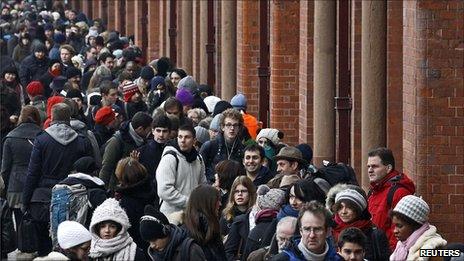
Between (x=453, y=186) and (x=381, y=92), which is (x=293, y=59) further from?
(x=453, y=186)

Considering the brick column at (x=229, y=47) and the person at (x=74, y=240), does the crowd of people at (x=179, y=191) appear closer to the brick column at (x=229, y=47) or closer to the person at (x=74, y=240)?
the person at (x=74, y=240)

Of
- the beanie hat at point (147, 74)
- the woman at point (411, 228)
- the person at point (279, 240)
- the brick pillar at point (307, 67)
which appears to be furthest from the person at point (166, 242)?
the beanie hat at point (147, 74)

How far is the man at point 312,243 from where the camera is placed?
10914mm

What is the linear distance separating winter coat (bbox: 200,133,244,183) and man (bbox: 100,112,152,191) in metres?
0.59

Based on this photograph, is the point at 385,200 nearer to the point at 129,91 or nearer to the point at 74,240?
the point at 74,240

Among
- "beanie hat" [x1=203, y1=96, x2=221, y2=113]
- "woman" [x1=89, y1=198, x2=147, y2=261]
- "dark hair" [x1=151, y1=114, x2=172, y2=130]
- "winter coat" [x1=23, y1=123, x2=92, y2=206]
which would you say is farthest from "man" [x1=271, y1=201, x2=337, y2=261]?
"beanie hat" [x1=203, y1=96, x2=221, y2=113]

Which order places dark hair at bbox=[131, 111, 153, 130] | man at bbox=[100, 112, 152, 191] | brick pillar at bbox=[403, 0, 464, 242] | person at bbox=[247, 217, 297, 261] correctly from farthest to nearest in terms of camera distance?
dark hair at bbox=[131, 111, 153, 130] < man at bbox=[100, 112, 152, 191] < brick pillar at bbox=[403, 0, 464, 242] < person at bbox=[247, 217, 297, 261]

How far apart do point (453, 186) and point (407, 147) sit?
64 cm

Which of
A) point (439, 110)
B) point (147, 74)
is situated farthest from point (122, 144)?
point (147, 74)

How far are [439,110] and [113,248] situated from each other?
4.49 m

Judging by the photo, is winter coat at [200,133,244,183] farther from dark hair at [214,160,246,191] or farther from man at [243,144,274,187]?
dark hair at [214,160,246,191]

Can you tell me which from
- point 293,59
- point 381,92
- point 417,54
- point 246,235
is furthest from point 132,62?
point 246,235

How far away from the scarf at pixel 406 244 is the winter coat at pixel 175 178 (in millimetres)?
3971

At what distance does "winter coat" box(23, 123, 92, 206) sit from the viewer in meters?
16.6
